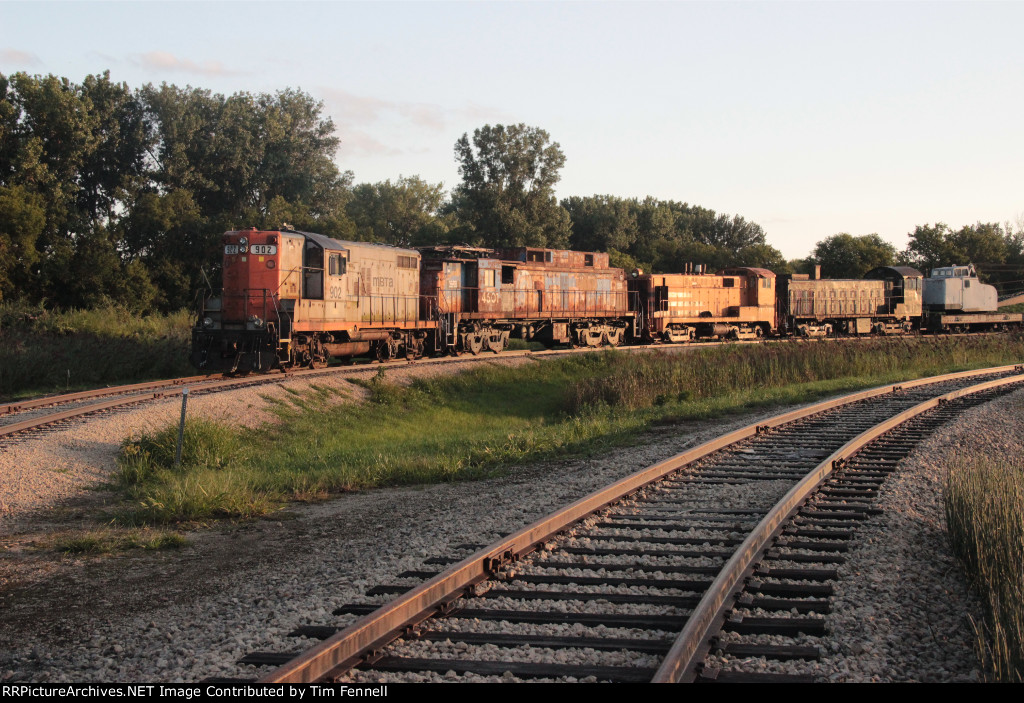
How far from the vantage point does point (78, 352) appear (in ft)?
71.9

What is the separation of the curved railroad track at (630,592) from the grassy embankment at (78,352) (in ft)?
53.4

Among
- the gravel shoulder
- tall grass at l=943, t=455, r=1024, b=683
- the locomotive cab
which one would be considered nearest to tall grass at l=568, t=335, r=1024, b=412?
the gravel shoulder

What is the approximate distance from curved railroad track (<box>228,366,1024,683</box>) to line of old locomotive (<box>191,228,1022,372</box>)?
501 inches

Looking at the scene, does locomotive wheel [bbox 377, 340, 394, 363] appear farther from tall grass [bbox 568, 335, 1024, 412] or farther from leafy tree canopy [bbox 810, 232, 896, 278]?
leafy tree canopy [bbox 810, 232, 896, 278]

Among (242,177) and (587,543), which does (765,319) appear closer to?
(242,177)

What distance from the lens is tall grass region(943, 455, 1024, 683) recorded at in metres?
4.11

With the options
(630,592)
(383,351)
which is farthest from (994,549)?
(383,351)

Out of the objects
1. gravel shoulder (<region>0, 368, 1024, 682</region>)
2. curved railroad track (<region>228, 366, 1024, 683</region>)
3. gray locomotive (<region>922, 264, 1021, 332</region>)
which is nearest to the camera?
curved railroad track (<region>228, 366, 1024, 683</region>)

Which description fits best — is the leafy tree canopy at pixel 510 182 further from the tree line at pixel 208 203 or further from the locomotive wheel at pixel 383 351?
the locomotive wheel at pixel 383 351

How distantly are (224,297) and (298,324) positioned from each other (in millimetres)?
2079

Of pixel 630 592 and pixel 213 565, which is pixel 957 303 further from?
pixel 213 565

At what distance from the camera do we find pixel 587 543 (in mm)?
6398

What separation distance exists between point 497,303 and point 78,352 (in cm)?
1204
